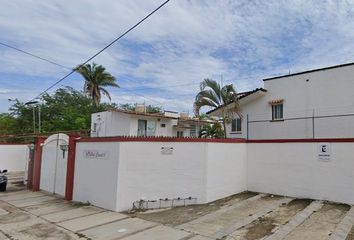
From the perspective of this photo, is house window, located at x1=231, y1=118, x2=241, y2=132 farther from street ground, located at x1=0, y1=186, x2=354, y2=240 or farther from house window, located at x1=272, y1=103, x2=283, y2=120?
street ground, located at x1=0, y1=186, x2=354, y2=240

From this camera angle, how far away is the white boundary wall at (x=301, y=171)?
10812mm

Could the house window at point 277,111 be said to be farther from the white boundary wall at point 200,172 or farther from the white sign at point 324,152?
the white sign at point 324,152

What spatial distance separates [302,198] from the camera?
1168cm

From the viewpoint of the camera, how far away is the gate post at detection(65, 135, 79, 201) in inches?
520

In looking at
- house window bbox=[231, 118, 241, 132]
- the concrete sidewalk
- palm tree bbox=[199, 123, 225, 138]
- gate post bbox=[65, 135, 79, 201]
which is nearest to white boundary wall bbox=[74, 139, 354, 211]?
gate post bbox=[65, 135, 79, 201]

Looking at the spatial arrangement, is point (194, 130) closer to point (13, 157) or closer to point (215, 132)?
point (215, 132)

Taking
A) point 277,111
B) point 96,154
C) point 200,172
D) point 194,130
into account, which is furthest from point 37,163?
point 194,130

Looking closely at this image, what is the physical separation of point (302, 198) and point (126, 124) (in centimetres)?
1555

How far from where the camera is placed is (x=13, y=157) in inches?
1012

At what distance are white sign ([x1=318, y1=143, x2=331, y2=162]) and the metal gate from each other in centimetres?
1082

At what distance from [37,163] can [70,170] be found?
16.1 ft

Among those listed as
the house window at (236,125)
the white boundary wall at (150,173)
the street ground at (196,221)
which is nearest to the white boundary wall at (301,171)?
the street ground at (196,221)

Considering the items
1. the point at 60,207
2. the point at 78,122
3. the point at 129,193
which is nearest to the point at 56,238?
the point at 129,193

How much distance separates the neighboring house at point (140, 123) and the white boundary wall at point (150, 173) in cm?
1133
